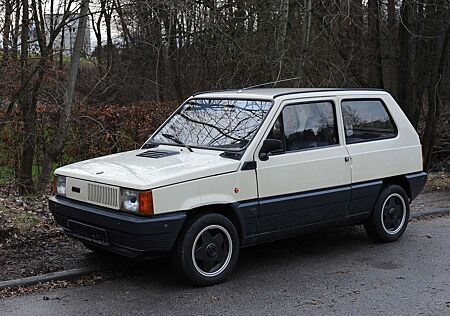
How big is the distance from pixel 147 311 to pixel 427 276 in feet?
9.12

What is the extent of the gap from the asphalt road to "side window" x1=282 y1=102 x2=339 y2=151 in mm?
1239

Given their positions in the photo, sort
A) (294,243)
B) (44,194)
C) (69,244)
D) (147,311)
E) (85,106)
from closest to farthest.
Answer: (147,311) < (69,244) < (294,243) < (44,194) < (85,106)

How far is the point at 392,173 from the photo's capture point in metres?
7.10

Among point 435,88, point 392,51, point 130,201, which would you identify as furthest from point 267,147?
point 392,51

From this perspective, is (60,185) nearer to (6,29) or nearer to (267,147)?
(267,147)

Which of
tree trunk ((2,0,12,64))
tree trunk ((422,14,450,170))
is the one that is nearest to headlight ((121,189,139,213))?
tree trunk ((2,0,12,64))

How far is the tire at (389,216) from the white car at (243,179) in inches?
0.5

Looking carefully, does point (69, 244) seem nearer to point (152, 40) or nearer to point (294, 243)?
point (294, 243)

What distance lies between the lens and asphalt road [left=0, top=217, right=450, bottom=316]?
16.7 feet

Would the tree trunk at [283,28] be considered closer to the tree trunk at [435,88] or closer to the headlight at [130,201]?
the tree trunk at [435,88]

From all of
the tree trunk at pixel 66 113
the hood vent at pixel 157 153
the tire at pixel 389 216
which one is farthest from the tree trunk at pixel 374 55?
the hood vent at pixel 157 153

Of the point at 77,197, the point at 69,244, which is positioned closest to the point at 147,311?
the point at 77,197

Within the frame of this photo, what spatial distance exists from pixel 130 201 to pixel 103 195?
336 millimetres

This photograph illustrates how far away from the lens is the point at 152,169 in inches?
218
